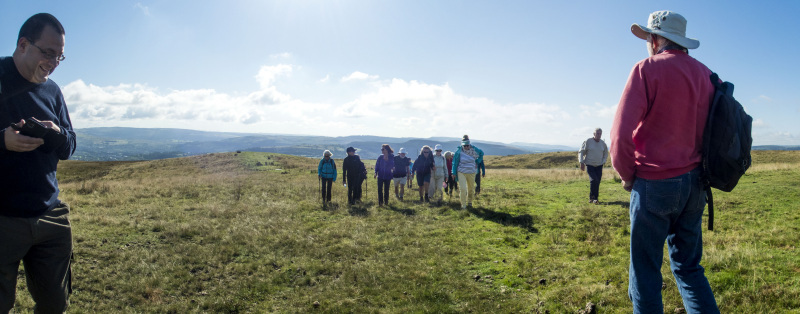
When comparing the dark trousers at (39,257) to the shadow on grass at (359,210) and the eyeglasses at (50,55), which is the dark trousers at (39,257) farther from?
the shadow on grass at (359,210)

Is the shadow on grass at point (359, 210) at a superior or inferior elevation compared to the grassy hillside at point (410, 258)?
inferior

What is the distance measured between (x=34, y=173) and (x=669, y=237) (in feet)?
16.3

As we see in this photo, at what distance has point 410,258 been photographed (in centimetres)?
787

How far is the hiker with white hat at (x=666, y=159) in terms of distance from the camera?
2.83 m

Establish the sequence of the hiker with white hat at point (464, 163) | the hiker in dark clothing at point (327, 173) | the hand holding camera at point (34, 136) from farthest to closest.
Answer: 1. the hiker in dark clothing at point (327, 173)
2. the hiker with white hat at point (464, 163)
3. the hand holding camera at point (34, 136)

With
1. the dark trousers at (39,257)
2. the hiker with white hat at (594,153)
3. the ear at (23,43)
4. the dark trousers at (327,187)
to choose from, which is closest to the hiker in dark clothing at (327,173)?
the dark trousers at (327,187)

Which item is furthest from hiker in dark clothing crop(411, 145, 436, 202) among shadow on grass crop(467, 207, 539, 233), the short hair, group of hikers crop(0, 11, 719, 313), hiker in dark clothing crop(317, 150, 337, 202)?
the short hair

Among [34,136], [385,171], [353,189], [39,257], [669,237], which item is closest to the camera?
[34,136]

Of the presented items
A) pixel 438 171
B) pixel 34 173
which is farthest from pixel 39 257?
pixel 438 171

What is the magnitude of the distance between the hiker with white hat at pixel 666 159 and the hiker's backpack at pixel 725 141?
0.22ft

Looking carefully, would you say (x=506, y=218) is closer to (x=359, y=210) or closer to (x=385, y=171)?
(x=359, y=210)

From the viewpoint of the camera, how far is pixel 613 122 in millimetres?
3047

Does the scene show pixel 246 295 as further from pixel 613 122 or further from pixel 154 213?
pixel 154 213

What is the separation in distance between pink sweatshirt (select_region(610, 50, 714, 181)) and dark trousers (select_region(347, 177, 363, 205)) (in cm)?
1335
